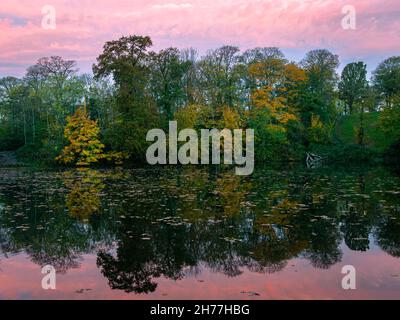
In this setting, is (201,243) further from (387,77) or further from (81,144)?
(387,77)

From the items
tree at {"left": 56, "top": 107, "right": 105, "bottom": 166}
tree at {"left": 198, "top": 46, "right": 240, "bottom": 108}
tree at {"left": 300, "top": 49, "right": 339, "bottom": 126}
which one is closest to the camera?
tree at {"left": 56, "top": 107, "right": 105, "bottom": 166}

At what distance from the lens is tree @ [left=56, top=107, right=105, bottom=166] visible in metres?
38.5

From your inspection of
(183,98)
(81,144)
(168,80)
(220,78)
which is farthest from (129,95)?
(220,78)

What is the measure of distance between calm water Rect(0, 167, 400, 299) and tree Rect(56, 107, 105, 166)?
20.8m

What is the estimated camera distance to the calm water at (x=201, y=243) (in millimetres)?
7402

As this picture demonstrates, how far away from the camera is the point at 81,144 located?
38.6 metres

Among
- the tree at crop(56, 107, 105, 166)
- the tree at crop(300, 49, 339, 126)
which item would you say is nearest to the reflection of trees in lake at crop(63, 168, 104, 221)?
the tree at crop(56, 107, 105, 166)

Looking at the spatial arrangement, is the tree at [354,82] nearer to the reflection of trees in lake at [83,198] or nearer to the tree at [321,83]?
the tree at [321,83]

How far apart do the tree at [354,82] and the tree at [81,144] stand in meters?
40.0

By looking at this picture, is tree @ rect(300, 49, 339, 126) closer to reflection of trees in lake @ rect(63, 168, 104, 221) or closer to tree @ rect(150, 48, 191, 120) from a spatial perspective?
tree @ rect(150, 48, 191, 120)

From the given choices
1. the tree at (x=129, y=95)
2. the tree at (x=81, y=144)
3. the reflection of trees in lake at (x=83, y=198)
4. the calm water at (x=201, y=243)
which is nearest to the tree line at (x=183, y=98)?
the tree at (x=129, y=95)

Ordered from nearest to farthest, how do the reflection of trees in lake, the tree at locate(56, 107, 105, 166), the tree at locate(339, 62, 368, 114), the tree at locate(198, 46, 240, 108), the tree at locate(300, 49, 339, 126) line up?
the reflection of trees in lake
the tree at locate(56, 107, 105, 166)
the tree at locate(198, 46, 240, 108)
the tree at locate(300, 49, 339, 126)
the tree at locate(339, 62, 368, 114)

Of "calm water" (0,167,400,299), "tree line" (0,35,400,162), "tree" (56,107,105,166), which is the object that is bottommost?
"calm water" (0,167,400,299)
